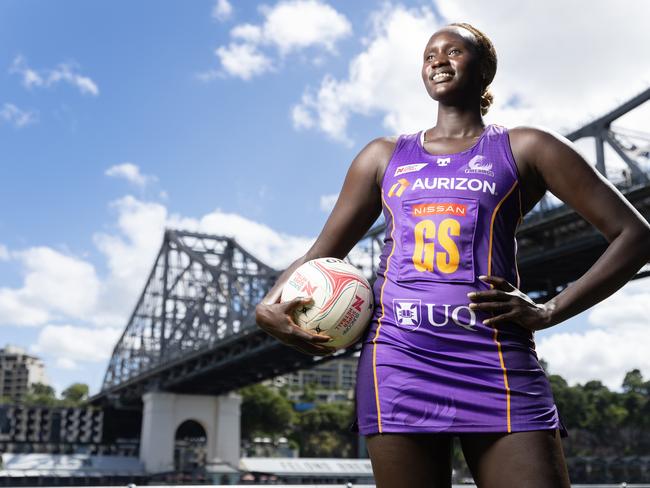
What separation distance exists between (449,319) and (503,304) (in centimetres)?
14

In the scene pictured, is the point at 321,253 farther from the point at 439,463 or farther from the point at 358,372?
the point at 439,463

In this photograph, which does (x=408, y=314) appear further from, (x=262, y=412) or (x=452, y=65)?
(x=262, y=412)

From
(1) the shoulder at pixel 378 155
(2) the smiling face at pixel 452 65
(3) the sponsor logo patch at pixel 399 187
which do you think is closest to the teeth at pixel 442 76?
(2) the smiling face at pixel 452 65

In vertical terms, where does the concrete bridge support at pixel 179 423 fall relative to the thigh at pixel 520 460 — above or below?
above

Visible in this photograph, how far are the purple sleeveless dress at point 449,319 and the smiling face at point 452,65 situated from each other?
0.21 metres

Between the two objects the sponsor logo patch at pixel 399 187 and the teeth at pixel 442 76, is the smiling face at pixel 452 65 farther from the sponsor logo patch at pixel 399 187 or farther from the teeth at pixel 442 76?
the sponsor logo patch at pixel 399 187

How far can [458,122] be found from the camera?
237cm

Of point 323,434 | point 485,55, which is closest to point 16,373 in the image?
point 323,434

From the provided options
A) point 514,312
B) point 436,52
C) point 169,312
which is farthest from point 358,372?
point 169,312

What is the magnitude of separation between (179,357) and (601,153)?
27281 mm

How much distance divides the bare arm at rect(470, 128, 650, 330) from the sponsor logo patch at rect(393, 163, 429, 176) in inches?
10.4

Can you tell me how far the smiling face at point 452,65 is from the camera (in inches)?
91.4

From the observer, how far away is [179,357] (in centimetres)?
4753

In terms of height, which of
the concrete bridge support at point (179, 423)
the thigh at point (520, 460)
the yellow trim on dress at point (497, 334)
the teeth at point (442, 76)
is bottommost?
the thigh at point (520, 460)
